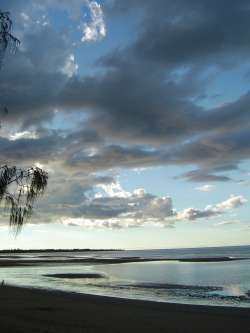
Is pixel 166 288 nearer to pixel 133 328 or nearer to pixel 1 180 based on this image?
pixel 133 328

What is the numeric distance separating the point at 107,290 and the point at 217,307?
11405mm

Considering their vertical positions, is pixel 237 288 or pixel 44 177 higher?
pixel 44 177

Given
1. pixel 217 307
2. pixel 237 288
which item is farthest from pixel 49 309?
pixel 237 288

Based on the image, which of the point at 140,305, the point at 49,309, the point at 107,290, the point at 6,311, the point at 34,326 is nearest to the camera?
the point at 34,326

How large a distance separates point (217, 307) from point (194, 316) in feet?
13.6

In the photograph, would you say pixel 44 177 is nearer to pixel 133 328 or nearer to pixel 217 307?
pixel 133 328

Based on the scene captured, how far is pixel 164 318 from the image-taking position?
1764 centimetres

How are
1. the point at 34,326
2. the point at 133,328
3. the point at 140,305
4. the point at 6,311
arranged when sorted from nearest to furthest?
the point at 34,326
the point at 133,328
the point at 6,311
the point at 140,305

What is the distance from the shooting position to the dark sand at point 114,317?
14352 millimetres

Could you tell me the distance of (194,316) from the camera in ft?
61.0

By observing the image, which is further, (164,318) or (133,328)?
(164,318)

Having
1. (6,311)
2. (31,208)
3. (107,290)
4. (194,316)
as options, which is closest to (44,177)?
(31,208)

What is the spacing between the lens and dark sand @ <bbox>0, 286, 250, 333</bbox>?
14352mm

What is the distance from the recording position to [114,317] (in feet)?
57.3
